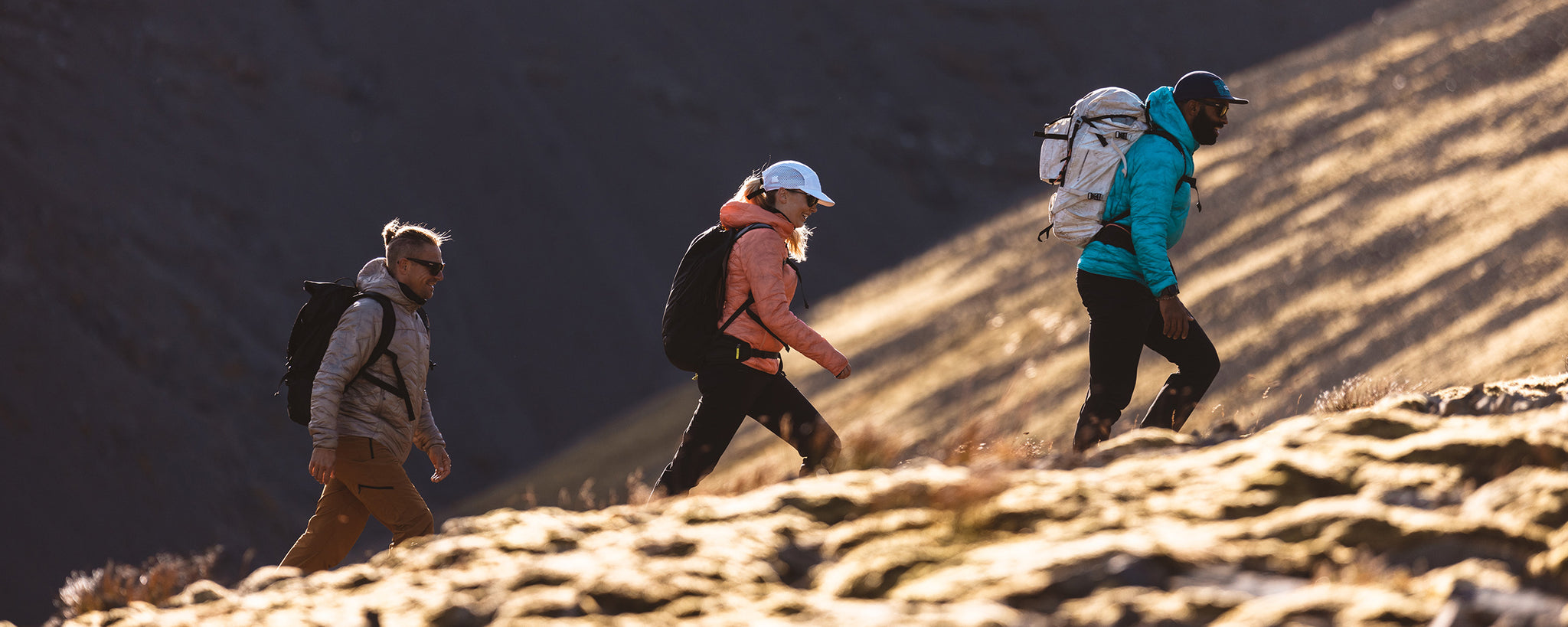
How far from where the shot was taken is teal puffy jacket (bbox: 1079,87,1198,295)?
5160mm

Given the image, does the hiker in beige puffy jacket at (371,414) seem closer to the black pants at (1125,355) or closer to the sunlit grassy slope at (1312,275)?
the black pants at (1125,355)

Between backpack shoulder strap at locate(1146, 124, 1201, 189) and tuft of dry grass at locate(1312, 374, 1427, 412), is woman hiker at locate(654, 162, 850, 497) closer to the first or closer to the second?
backpack shoulder strap at locate(1146, 124, 1201, 189)

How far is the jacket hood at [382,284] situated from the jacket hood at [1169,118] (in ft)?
10.3

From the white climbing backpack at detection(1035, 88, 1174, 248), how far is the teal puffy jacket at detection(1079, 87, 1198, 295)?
4cm

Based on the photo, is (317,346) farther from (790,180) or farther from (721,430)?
(790,180)

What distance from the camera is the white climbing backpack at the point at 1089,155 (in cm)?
536

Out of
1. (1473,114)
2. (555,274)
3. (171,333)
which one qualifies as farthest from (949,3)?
(171,333)

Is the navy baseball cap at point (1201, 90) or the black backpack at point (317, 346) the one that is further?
the navy baseball cap at point (1201, 90)

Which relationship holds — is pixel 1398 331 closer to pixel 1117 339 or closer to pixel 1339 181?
pixel 1339 181

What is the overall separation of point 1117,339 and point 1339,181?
22.3 metres

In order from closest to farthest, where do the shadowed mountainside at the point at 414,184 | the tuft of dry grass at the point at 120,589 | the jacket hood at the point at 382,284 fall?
the tuft of dry grass at the point at 120,589, the jacket hood at the point at 382,284, the shadowed mountainside at the point at 414,184

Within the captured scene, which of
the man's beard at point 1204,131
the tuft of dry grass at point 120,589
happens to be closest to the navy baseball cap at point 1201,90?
the man's beard at point 1204,131

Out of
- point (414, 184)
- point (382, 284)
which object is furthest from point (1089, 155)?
point (414, 184)

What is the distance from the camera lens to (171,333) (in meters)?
25.5
